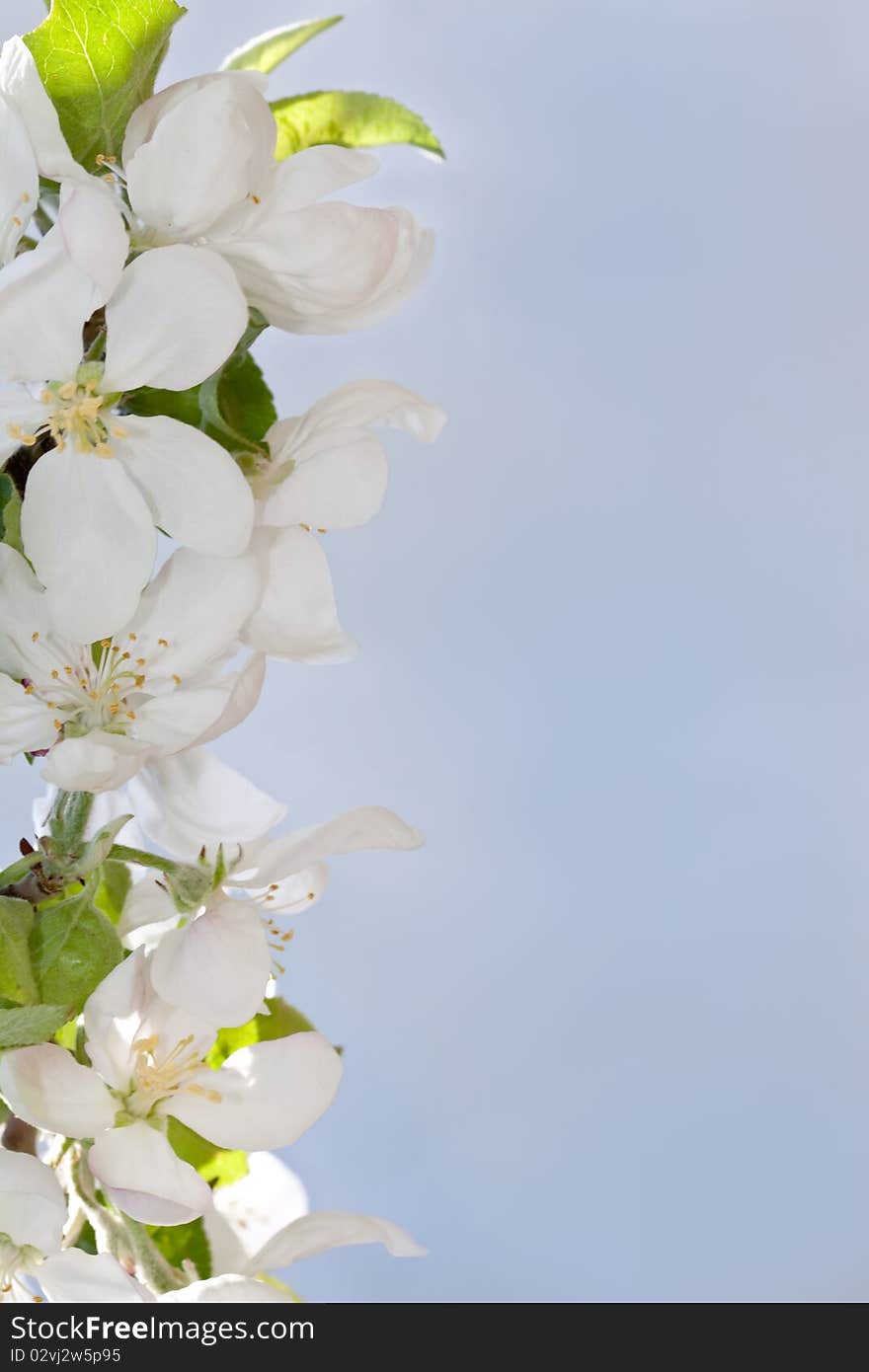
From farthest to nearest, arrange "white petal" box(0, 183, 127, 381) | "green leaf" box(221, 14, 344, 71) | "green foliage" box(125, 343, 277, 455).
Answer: "green leaf" box(221, 14, 344, 71) < "green foliage" box(125, 343, 277, 455) < "white petal" box(0, 183, 127, 381)

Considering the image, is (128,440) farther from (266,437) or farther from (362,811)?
(362,811)

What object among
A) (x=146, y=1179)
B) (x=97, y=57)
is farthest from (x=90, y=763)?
(x=97, y=57)

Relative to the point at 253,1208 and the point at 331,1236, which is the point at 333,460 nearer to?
the point at 331,1236

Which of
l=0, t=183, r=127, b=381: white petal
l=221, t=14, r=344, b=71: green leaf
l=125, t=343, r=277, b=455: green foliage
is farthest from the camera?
l=221, t=14, r=344, b=71: green leaf

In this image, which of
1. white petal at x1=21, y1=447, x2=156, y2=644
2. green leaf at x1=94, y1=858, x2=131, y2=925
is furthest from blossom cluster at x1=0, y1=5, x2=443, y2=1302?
green leaf at x1=94, y1=858, x2=131, y2=925

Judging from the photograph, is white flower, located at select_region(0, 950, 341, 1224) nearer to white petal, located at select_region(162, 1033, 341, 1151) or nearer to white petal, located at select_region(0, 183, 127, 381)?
white petal, located at select_region(162, 1033, 341, 1151)
